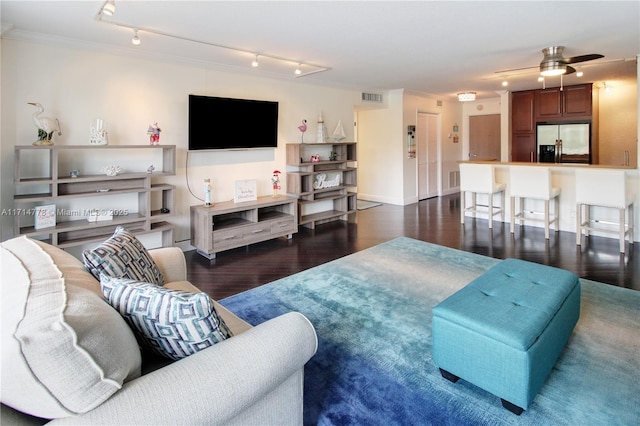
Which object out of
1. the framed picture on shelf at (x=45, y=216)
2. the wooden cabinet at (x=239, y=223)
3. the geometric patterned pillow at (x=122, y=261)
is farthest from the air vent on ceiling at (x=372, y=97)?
the geometric patterned pillow at (x=122, y=261)

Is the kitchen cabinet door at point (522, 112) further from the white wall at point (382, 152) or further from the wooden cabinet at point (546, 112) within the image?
the white wall at point (382, 152)

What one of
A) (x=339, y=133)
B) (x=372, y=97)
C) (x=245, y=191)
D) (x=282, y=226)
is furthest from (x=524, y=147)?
(x=245, y=191)

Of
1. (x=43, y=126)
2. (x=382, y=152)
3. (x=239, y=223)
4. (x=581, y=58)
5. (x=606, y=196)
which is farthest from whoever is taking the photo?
(x=382, y=152)

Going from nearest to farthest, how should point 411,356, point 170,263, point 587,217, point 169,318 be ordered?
point 169,318
point 411,356
point 170,263
point 587,217

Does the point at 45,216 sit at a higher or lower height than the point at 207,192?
lower

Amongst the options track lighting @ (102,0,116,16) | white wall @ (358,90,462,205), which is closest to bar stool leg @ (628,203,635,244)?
white wall @ (358,90,462,205)

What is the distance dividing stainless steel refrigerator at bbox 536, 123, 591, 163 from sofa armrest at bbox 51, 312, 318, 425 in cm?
782

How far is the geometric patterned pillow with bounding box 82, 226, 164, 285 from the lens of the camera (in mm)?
1892

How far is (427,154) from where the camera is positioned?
8969 mm

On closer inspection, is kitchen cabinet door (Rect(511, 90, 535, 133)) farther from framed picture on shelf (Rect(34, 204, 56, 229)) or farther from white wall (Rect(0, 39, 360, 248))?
framed picture on shelf (Rect(34, 204, 56, 229))

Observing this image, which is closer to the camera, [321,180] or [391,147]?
[321,180]

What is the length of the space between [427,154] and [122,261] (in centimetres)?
799

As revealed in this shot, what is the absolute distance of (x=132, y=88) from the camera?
4402 millimetres

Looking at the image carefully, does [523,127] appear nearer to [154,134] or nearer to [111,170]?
[154,134]
